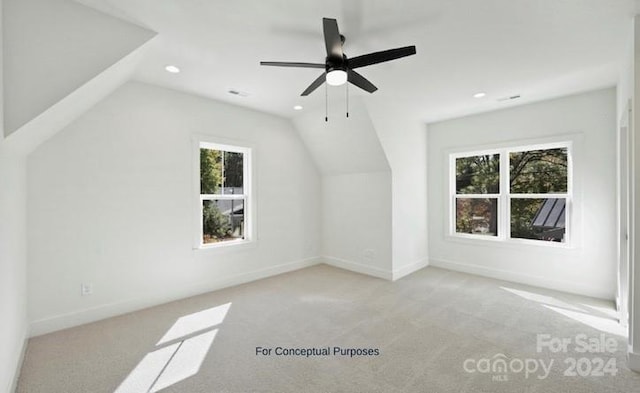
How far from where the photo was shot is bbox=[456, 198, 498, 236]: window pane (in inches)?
175

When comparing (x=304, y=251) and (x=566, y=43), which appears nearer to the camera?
(x=566, y=43)

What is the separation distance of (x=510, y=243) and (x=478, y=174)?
1.18 metres

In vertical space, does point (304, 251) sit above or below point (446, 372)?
above

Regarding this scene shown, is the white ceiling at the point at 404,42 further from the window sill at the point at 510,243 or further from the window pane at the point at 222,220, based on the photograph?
the window sill at the point at 510,243

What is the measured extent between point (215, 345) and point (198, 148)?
7.93 ft

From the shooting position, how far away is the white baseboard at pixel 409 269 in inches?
169

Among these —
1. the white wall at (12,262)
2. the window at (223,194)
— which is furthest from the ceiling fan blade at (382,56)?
the window at (223,194)

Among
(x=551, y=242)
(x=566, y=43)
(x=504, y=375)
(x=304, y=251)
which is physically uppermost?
(x=566, y=43)

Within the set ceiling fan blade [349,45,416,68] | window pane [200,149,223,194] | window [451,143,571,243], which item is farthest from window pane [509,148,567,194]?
window pane [200,149,223,194]

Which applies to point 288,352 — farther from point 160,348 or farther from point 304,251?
point 304,251

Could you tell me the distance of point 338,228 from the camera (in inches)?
197

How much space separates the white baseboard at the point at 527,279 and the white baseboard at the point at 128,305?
2.96 meters

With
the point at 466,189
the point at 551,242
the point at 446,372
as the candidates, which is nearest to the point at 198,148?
the point at 446,372

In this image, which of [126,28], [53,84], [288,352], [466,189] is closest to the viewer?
[53,84]
